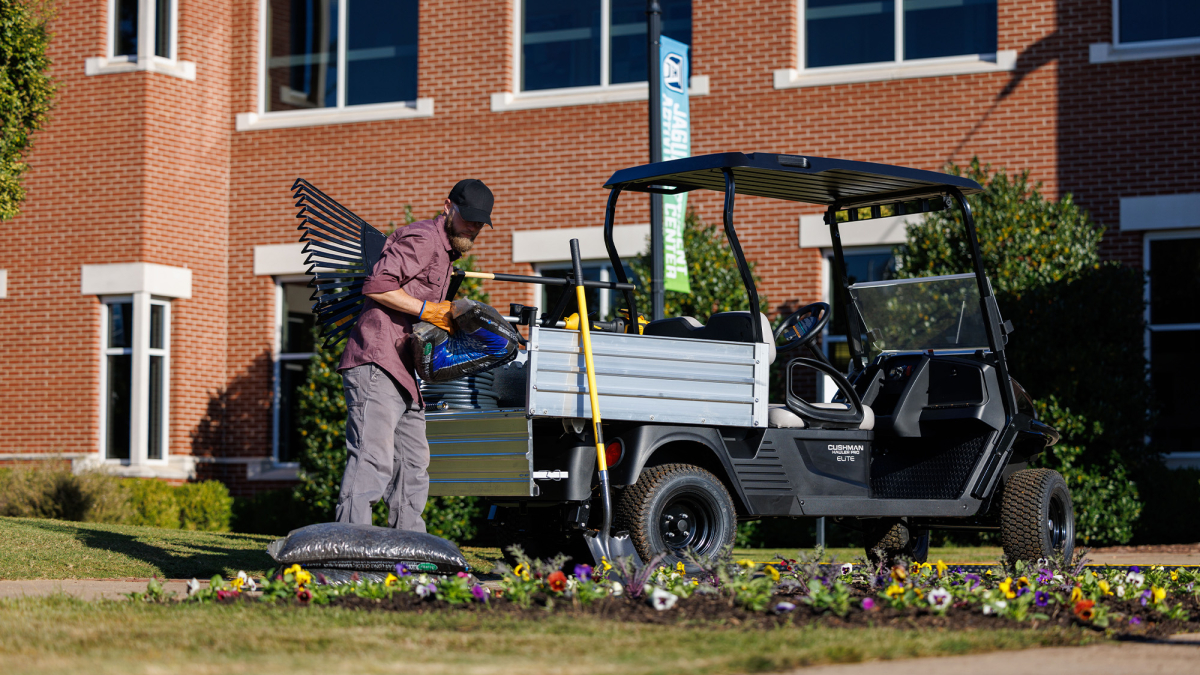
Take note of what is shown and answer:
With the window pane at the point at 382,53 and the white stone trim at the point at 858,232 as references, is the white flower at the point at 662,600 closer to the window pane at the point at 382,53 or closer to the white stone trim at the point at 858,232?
A: the white stone trim at the point at 858,232

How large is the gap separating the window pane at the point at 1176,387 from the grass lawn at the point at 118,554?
3993 mm

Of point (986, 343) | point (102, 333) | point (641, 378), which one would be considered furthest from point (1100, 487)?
point (102, 333)

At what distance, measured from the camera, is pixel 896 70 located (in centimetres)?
1425

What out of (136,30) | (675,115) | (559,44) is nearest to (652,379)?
(675,115)

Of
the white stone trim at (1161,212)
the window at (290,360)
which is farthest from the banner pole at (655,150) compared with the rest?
the window at (290,360)

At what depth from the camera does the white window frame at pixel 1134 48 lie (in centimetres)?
Result: 1338

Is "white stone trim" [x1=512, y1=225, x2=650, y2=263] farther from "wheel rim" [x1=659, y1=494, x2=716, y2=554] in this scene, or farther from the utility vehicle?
"wheel rim" [x1=659, y1=494, x2=716, y2=554]

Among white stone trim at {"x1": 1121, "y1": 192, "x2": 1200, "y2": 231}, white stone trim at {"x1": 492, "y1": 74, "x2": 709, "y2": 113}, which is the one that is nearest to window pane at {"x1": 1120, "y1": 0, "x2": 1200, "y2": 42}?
white stone trim at {"x1": 1121, "y1": 192, "x2": 1200, "y2": 231}

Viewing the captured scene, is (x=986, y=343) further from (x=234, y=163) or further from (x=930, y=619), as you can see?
(x=234, y=163)

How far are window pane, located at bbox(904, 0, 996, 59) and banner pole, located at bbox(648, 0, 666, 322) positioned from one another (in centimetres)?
423

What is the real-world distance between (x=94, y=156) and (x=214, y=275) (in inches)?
74.8

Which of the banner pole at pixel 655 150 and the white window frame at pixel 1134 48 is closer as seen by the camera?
the banner pole at pixel 655 150

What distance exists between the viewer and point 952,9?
47.3 ft

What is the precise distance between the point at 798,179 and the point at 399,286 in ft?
9.28
